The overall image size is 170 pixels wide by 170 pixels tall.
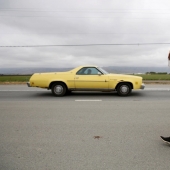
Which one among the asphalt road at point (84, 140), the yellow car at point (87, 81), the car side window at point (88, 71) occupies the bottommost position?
the asphalt road at point (84, 140)

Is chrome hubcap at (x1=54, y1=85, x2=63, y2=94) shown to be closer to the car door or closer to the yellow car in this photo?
the yellow car

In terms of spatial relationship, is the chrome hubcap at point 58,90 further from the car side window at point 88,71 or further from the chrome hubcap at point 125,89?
the chrome hubcap at point 125,89

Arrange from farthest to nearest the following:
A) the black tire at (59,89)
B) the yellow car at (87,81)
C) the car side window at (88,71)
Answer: the car side window at (88,71) < the black tire at (59,89) < the yellow car at (87,81)

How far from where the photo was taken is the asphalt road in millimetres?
2762

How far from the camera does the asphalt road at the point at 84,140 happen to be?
2762 mm

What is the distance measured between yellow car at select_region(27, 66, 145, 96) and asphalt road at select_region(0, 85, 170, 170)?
3.17 metres

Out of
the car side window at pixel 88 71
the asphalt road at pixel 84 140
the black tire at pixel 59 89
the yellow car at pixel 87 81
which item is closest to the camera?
the asphalt road at pixel 84 140

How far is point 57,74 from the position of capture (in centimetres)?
903

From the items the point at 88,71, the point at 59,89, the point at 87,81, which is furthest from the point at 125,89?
the point at 59,89

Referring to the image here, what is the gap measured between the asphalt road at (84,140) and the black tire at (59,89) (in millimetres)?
3252

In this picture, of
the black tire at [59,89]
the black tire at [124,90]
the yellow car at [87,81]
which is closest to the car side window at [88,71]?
the yellow car at [87,81]

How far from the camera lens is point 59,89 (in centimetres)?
902

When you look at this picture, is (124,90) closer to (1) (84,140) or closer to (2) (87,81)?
(2) (87,81)

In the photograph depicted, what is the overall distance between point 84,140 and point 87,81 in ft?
18.1
